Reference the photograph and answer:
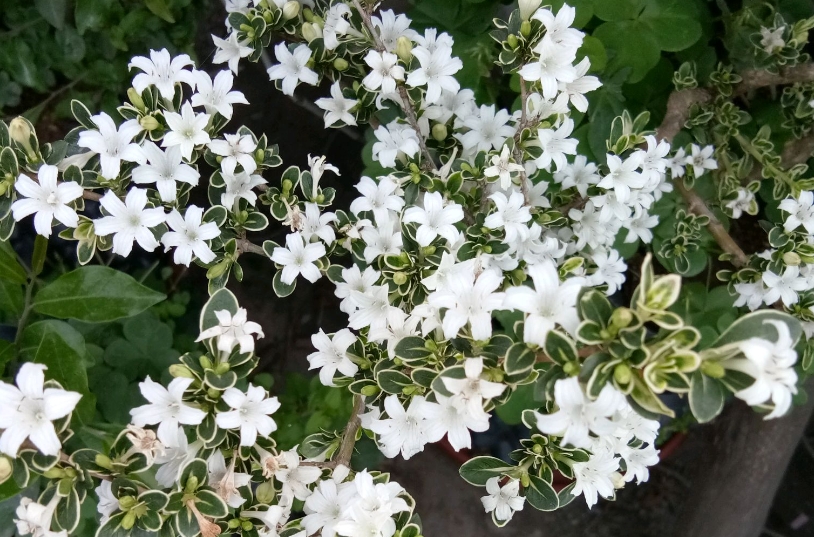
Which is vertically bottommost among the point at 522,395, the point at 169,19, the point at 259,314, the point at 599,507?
the point at 599,507

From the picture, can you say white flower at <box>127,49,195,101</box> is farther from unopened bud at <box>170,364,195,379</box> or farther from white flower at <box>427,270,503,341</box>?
white flower at <box>427,270,503,341</box>

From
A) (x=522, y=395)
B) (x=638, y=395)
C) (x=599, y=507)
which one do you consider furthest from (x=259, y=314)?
(x=638, y=395)

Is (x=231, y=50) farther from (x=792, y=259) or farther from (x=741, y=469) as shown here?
(x=741, y=469)

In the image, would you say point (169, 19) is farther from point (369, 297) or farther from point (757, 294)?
point (757, 294)

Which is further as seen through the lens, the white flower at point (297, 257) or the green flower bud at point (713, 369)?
the white flower at point (297, 257)

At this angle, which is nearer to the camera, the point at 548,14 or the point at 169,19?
the point at 548,14

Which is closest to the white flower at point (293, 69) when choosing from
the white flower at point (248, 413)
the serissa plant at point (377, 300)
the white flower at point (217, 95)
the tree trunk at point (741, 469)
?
the serissa plant at point (377, 300)

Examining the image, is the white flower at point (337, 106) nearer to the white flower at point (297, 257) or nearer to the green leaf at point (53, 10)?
the white flower at point (297, 257)
